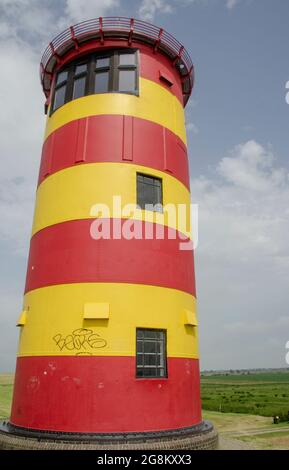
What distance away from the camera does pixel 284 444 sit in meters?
16.7

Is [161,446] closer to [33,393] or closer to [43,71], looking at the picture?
[33,393]

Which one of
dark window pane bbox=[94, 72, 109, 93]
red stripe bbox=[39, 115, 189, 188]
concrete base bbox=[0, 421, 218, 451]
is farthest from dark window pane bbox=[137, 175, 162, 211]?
concrete base bbox=[0, 421, 218, 451]

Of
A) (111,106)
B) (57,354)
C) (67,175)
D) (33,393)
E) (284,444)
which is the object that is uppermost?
(111,106)

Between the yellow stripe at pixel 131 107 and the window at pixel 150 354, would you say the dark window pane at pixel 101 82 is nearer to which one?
the yellow stripe at pixel 131 107

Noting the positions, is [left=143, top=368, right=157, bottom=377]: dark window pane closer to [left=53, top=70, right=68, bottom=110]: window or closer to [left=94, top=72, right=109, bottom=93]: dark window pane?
[left=94, top=72, right=109, bottom=93]: dark window pane

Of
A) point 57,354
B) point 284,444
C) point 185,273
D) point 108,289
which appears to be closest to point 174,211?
point 185,273

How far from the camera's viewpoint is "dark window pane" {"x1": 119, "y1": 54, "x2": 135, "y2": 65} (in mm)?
14742

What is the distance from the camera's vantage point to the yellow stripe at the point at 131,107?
1383 cm

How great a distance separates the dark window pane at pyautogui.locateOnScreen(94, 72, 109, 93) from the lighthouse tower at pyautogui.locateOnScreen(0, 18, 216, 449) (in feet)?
0.20

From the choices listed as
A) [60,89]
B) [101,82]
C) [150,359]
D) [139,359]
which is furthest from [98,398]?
[60,89]

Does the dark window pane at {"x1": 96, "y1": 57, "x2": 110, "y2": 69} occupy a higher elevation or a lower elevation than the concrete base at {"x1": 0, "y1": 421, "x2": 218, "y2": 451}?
higher

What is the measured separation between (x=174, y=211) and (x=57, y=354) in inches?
247

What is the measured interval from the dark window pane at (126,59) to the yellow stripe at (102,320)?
9.01 meters
